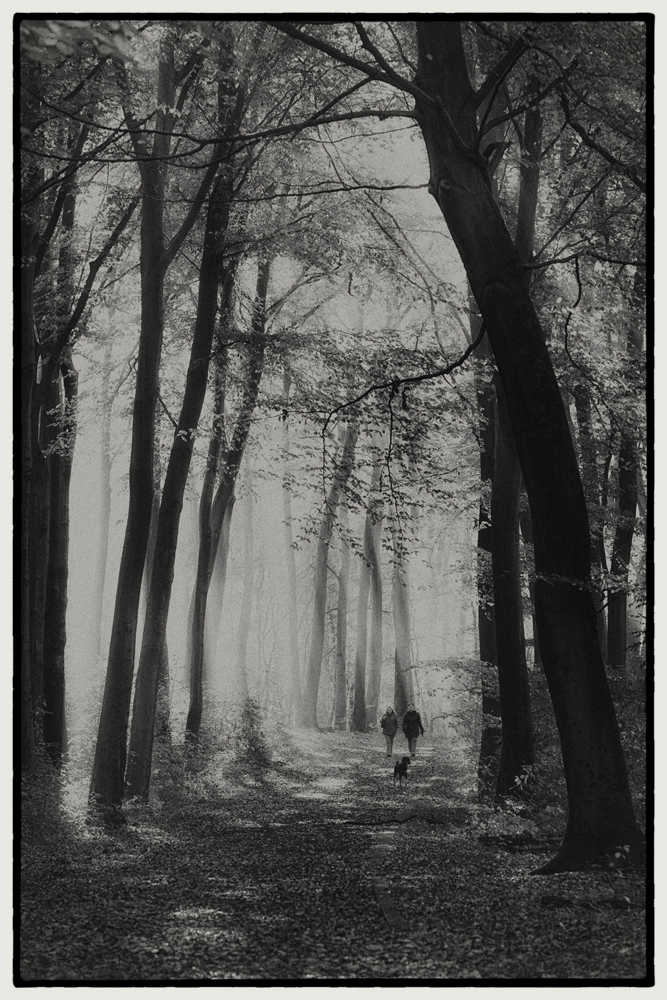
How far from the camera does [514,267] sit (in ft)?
19.5

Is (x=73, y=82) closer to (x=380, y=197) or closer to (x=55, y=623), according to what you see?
(x=380, y=197)

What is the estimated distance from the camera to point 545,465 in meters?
5.73

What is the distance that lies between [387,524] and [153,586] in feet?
8.70

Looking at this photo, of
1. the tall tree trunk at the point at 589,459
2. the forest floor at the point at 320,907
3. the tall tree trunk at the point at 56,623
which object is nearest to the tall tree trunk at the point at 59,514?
the tall tree trunk at the point at 56,623

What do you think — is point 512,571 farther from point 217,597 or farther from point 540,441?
point 217,597

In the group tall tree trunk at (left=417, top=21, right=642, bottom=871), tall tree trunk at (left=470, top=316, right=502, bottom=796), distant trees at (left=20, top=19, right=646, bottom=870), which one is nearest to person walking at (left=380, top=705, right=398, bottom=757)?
distant trees at (left=20, top=19, right=646, bottom=870)

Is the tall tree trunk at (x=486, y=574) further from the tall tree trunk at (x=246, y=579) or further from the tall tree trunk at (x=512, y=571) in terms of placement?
the tall tree trunk at (x=246, y=579)

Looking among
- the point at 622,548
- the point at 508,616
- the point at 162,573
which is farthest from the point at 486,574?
the point at 162,573

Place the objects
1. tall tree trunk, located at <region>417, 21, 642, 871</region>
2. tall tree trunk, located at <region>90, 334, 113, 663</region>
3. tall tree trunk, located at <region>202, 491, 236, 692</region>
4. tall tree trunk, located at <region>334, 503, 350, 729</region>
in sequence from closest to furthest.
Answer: tall tree trunk, located at <region>417, 21, 642, 871</region>, tall tree trunk, located at <region>90, 334, 113, 663</region>, tall tree trunk, located at <region>202, 491, 236, 692</region>, tall tree trunk, located at <region>334, 503, 350, 729</region>

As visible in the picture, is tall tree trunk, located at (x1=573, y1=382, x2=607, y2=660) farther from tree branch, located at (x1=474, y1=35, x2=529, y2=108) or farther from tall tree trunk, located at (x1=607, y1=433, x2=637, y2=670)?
tree branch, located at (x1=474, y1=35, x2=529, y2=108)

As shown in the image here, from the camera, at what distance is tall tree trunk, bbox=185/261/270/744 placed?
1048 centimetres

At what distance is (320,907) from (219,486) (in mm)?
9636

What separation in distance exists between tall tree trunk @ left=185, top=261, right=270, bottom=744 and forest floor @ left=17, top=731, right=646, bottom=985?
16.4 ft

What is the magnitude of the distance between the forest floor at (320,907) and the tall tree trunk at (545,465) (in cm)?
48
